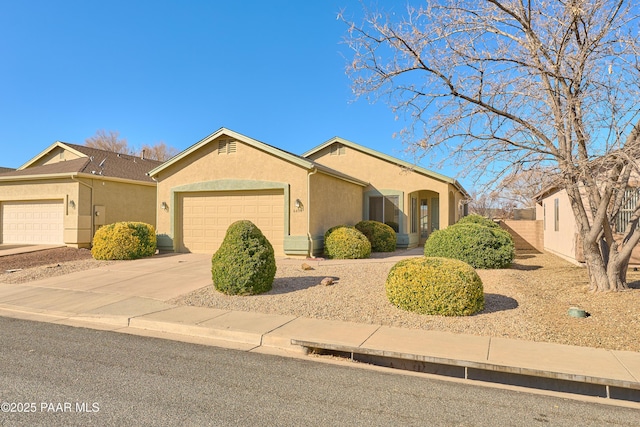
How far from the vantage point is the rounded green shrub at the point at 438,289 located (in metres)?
7.28

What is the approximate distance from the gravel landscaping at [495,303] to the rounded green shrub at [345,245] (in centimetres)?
235

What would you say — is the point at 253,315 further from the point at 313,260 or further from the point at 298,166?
the point at 298,166

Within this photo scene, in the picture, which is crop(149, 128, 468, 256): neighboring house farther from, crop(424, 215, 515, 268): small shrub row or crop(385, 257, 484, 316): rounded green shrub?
crop(385, 257, 484, 316): rounded green shrub

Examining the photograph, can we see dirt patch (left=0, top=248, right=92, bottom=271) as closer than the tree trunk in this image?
No

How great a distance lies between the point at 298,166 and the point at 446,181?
8.58 meters

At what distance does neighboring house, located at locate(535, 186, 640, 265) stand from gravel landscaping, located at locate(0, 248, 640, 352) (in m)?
1.36

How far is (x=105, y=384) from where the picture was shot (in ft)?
14.9

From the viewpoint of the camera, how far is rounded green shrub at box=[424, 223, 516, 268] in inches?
462

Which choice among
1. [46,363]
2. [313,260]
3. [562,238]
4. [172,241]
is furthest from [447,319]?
[172,241]

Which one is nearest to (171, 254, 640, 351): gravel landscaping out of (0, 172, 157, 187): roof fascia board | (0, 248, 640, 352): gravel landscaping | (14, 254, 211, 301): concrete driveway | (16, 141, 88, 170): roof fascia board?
(0, 248, 640, 352): gravel landscaping

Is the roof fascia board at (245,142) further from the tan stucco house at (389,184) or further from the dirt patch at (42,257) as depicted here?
the tan stucco house at (389,184)

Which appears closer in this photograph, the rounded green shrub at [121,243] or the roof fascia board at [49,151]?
the rounded green shrub at [121,243]

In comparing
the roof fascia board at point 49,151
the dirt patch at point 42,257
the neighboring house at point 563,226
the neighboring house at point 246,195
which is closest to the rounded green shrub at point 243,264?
the neighboring house at point 246,195

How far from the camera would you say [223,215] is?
16219mm
